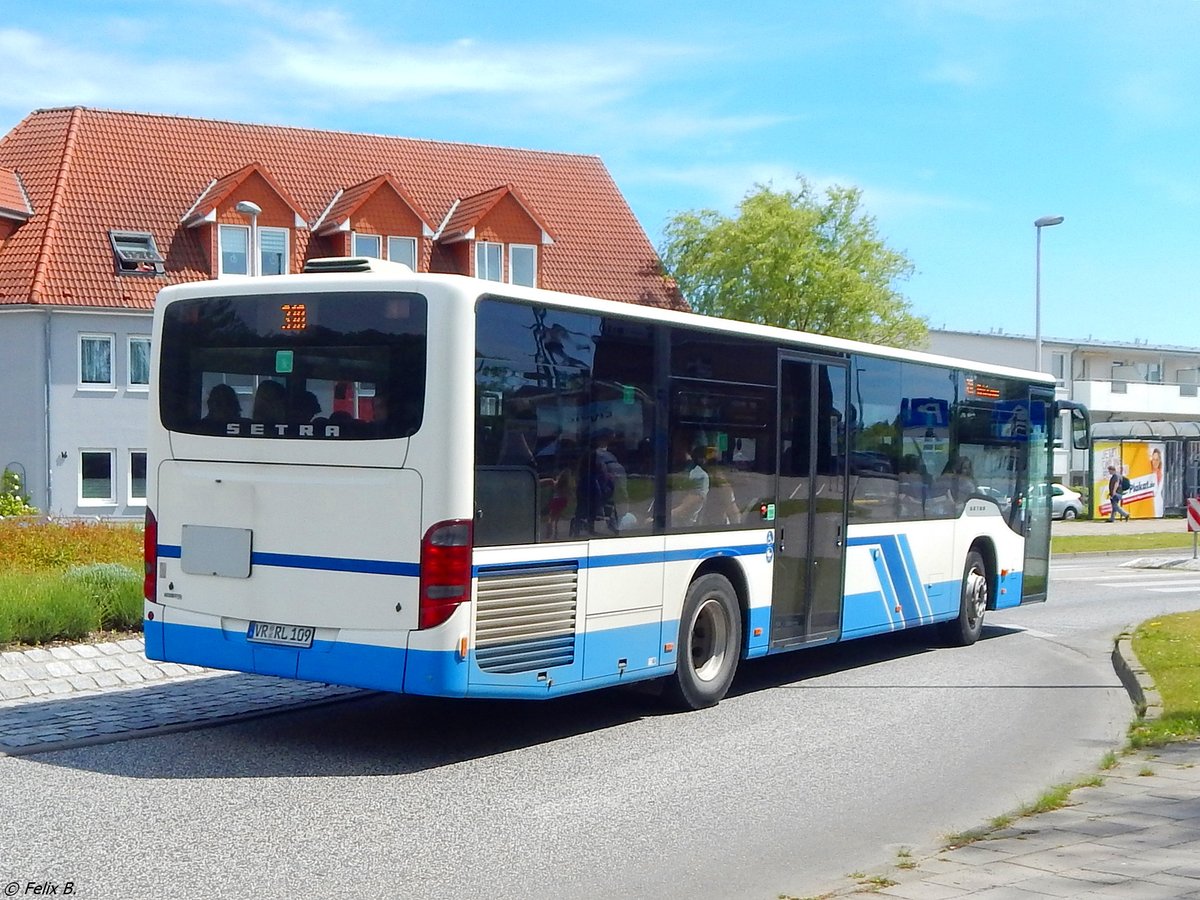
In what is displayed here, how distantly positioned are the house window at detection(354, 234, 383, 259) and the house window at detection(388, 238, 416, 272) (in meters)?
0.35

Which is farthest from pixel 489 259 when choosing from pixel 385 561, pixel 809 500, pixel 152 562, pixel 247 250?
pixel 385 561

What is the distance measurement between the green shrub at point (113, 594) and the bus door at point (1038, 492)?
32.2 feet

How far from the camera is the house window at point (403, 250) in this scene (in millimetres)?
43156

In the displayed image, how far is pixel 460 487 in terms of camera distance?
8.52 metres

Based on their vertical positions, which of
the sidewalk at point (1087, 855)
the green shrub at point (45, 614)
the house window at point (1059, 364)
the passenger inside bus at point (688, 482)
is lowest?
the sidewalk at point (1087, 855)

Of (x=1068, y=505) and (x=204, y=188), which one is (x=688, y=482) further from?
(x=1068, y=505)

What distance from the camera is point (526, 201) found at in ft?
147

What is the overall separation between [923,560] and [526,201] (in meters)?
32.0

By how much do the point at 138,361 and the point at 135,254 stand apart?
3020 mm

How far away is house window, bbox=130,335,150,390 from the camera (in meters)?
40.1

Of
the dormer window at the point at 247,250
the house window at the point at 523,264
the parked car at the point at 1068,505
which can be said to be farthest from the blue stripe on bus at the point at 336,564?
the parked car at the point at 1068,505

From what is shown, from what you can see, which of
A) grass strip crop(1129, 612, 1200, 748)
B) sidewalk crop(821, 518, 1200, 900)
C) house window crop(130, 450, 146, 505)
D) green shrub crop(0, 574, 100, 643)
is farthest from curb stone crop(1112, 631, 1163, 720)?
house window crop(130, 450, 146, 505)

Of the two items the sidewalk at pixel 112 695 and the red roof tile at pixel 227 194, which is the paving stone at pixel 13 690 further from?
the red roof tile at pixel 227 194

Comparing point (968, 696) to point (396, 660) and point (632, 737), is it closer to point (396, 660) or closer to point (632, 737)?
point (632, 737)
